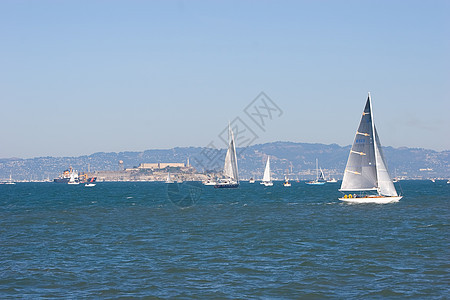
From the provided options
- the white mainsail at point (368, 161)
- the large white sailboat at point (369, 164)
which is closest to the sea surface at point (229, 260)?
the large white sailboat at point (369, 164)

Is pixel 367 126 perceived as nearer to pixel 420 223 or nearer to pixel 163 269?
pixel 420 223

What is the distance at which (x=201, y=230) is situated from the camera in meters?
57.0

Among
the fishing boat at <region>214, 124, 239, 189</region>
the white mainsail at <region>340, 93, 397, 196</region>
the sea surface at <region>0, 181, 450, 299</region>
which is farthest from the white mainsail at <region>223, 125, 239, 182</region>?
the sea surface at <region>0, 181, 450, 299</region>

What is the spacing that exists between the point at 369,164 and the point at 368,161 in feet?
1.60

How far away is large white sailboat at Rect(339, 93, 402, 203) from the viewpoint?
3450 inches

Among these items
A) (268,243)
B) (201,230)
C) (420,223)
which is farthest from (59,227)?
(420,223)

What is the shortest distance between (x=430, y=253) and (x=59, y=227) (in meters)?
38.8

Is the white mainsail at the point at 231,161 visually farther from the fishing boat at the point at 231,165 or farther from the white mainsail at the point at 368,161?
the white mainsail at the point at 368,161

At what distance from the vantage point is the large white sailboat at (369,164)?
287 ft

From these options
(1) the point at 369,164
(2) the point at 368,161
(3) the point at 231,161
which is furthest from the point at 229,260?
(3) the point at 231,161

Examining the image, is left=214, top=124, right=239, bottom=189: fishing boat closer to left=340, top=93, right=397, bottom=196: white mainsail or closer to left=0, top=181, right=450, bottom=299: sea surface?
left=340, top=93, right=397, bottom=196: white mainsail

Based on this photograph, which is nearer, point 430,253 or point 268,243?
point 430,253

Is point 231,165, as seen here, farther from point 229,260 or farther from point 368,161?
point 229,260

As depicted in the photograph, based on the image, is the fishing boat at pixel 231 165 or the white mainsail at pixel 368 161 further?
the fishing boat at pixel 231 165
